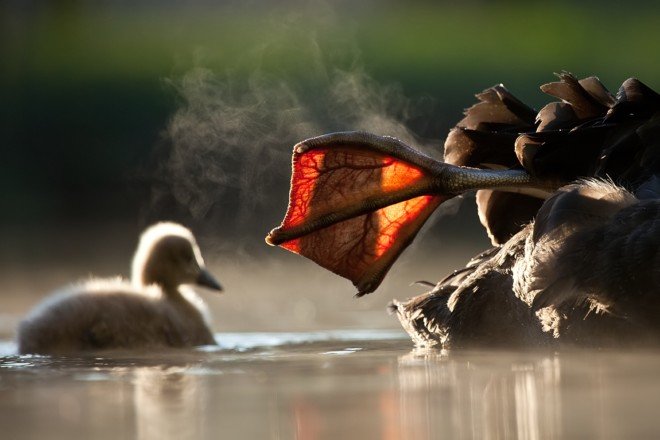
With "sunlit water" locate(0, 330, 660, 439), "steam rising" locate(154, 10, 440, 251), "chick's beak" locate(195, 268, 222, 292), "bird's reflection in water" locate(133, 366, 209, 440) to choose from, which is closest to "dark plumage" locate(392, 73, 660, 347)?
"sunlit water" locate(0, 330, 660, 439)

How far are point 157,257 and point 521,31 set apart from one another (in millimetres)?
12917

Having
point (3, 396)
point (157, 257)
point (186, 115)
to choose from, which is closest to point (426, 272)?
point (186, 115)

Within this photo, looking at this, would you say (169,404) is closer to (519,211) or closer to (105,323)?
(519,211)

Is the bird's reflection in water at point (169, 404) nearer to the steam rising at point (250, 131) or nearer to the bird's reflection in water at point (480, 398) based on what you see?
the bird's reflection in water at point (480, 398)

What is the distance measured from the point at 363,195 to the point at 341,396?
1340 mm


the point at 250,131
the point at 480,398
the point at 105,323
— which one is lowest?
the point at 480,398

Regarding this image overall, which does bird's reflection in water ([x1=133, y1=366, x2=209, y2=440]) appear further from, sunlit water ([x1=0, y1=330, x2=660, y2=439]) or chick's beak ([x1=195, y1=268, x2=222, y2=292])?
chick's beak ([x1=195, y1=268, x2=222, y2=292])

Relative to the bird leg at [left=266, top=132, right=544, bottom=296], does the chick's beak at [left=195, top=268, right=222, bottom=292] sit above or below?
below

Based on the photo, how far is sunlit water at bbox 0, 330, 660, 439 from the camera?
2.23 m

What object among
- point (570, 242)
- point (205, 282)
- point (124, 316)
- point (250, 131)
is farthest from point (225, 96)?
point (570, 242)

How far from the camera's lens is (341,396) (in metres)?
2.70

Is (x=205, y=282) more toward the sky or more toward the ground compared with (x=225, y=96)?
more toward the ground

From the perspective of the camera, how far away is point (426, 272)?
813cm

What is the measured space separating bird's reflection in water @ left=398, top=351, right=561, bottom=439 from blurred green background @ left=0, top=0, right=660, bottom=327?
3554 mm
